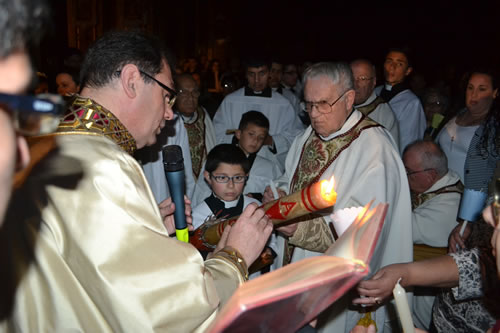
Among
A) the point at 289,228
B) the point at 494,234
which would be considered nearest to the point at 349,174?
the point at 289,228

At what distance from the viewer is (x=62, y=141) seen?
5.08 ft

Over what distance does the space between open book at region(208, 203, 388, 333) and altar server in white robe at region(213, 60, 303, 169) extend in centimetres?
495

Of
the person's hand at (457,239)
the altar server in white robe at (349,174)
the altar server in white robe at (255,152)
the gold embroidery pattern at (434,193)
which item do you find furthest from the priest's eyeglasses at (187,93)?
the person's hand at (457,239)

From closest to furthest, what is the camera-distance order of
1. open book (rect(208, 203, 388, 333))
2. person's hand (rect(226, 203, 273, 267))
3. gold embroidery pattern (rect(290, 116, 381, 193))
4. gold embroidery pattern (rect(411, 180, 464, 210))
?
open book (rect(208, 203, 388, 333)), person's hand (rect(226, 203, 273, 267)), gold embroidery pattern (rect(290, 116, 381, 193)), gold embroidery pattern (rect(411, 180, 464, 210))

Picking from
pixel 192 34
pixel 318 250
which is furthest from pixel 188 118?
pixel 192 34

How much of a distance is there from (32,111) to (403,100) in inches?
242

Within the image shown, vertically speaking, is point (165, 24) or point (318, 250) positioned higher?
point (165, 24)

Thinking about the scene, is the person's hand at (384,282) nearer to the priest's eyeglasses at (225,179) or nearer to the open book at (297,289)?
the open book at (297,289)

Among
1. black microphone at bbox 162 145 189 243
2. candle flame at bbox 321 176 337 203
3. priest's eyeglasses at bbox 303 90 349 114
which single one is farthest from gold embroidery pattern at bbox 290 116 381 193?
black microphone at bbox 162 145 189 243

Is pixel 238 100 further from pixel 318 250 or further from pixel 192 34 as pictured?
pixel 192 34

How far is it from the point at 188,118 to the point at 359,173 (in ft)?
9.52

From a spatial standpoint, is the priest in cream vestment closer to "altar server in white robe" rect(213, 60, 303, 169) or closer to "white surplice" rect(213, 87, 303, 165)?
"white surplice" rect(213, 87, 303, 165)

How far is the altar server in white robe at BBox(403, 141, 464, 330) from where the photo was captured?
11.1 feet

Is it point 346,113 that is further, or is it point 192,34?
point 192,34
